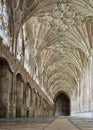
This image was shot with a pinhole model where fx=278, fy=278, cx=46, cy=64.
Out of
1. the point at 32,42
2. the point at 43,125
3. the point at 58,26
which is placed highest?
the point at 58,26

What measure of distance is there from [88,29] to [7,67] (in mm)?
12738

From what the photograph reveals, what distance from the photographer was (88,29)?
2709cm

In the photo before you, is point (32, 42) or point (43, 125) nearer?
point (43, 125)

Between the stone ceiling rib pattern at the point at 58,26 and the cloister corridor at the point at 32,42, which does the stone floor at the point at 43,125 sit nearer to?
the cloister corridor at the point at 32,42

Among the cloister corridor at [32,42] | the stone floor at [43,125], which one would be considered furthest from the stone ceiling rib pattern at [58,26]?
the stone floor at [43,125]

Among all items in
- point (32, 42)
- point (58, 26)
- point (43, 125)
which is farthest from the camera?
point (32, 42)

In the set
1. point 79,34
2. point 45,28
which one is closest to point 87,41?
point 79,34

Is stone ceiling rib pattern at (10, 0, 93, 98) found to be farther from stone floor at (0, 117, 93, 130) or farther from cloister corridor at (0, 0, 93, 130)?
stone floor at (0, 117, 93, 130)

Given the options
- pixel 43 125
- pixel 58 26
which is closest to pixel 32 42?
pixel 58 26

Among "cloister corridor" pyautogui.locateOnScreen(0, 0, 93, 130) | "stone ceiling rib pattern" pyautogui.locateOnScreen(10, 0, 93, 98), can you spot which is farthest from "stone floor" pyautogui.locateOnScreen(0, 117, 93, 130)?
"stone ceiling rib pattern" pyautogui.locateOnScreen(10, 0, 93, 98)

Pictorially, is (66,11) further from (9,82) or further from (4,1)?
(9,82)

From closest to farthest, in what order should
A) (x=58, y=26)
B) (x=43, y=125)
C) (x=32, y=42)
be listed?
(x=43, y=125) → (x=58, y=26) → (x=32, y=42)

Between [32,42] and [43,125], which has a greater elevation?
[32,42]

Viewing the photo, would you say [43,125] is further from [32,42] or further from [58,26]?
[58,26]
